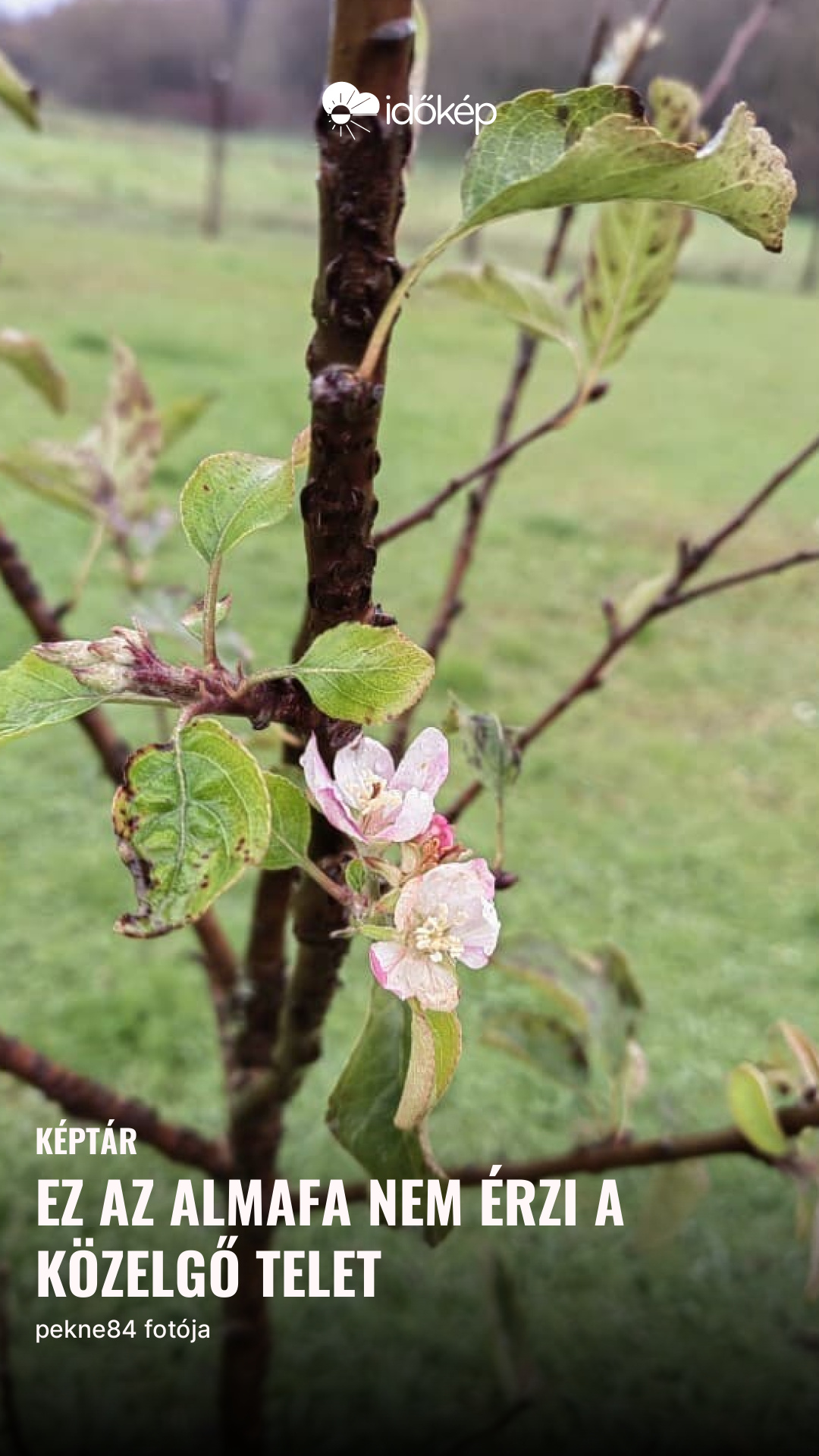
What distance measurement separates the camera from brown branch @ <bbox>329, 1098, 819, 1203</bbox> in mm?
359

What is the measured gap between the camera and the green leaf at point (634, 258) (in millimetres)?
312

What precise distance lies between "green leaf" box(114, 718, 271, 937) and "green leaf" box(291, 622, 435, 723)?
17 mm

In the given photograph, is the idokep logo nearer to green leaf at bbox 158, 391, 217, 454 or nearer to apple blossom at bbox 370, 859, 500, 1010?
apple blossom at bbox 370, 859, 500, 1010

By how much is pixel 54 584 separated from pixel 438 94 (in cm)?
153

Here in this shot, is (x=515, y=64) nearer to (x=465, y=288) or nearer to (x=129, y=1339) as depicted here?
(x=465, y=288)

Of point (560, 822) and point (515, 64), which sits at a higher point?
point (515, 64)

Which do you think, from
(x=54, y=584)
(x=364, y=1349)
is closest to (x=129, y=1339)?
(x=364, y=1349)

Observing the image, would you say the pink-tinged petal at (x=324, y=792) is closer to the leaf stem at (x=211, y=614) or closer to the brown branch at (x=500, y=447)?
the leaf stem at (x=211, y=614)

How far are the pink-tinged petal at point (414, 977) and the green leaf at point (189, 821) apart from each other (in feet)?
0.07

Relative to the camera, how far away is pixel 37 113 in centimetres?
32

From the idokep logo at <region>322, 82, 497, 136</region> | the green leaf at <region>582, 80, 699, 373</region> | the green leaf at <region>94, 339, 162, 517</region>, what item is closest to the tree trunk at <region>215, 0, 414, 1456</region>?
the idokep logo at <region>322, 82, 497, 136</region>

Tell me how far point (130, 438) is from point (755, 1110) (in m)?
0.30

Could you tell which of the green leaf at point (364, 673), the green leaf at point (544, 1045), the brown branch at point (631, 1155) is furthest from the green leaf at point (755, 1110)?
the green leaf at point (364, 673)

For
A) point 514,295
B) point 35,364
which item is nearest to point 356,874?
point 514,295
